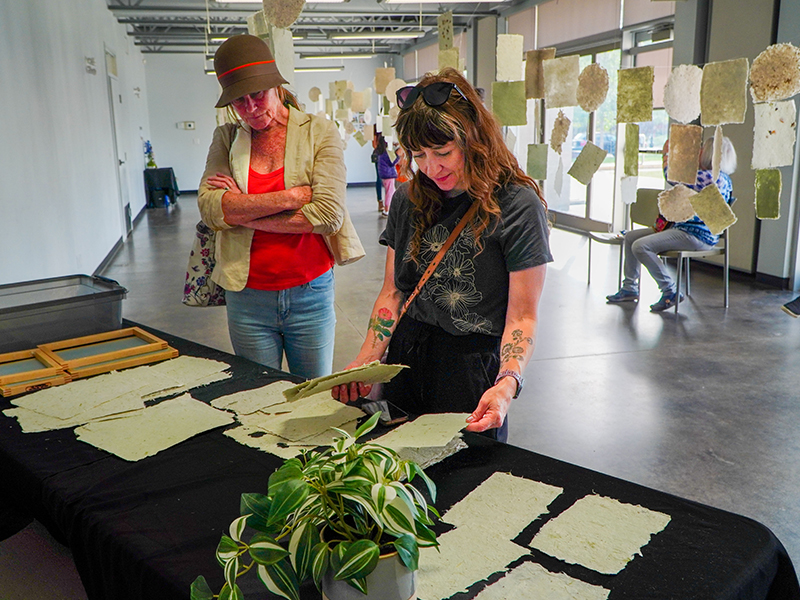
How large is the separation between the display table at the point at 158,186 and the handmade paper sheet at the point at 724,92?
1236cm

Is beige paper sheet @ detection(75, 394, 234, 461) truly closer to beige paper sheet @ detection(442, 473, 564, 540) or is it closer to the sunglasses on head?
beige paper sheet @ detection(442, 473, 564, 540)

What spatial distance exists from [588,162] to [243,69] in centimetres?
227

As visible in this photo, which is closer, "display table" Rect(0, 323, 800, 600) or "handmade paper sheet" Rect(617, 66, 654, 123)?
"display table" Rect(0, 323, 800, 600)

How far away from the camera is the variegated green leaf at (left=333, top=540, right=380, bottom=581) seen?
2.34 ft

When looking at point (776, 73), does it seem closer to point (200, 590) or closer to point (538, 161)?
point (538, 161)

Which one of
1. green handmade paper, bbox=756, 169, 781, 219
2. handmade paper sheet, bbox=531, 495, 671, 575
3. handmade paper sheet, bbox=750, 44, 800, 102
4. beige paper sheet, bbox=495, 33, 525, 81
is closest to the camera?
handmade paper sheet, bbox=531, 495, 671, 575

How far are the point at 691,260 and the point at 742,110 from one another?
405 cm

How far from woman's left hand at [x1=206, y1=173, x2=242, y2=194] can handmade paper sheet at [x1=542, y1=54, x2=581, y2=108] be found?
2275 mm

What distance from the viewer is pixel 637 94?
330cm

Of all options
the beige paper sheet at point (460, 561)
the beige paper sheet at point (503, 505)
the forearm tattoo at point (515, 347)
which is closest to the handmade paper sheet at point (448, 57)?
the forearm tattoo at point (515, 347)

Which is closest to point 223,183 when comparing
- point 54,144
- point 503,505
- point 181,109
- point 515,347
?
point 515,347

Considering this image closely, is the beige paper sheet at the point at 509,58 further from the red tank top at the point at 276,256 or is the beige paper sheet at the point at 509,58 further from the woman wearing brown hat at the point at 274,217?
the red tank top at the point at 276,256

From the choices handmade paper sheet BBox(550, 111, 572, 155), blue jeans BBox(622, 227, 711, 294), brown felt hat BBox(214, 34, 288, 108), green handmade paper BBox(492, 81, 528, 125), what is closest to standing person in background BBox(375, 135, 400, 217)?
blue jeans BBox(622, 227, 711, 294)

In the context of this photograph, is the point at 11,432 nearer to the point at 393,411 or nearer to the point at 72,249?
the point at 393,411
